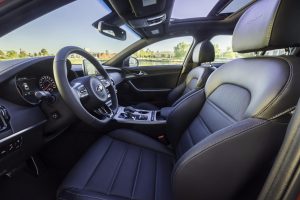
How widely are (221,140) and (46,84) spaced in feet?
3.50

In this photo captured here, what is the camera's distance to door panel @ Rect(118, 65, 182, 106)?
10.6 ft

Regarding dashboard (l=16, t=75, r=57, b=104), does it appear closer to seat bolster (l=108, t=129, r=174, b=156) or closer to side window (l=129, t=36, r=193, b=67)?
seat bolster (l=108, t=129, r=174, b=156)

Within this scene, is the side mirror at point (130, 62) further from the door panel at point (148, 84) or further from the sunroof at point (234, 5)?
the sunroof at point (234, 5)

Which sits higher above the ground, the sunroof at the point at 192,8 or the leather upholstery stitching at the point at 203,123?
the sunroof at the point at 192,8

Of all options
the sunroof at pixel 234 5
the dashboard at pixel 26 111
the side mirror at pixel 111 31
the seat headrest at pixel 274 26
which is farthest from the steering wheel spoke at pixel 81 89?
the sunroof at pixel 234 5

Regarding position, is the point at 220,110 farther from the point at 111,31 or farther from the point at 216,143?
the point at 111,31

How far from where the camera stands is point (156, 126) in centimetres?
171

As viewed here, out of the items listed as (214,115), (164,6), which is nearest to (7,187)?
(214,115)

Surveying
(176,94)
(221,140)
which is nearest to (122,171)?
(221,140)

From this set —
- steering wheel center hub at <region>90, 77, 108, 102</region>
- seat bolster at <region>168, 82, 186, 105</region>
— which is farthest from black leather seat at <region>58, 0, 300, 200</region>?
seat bolster at <region>168, 82, 186, 105</region>

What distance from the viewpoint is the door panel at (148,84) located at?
3246 millimetres

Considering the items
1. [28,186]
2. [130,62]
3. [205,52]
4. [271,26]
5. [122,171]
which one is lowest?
[28,186]

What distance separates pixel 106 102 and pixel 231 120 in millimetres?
867

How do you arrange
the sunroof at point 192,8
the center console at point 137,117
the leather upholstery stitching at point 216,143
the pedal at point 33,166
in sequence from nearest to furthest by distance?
the leather upholstery stitching at point 216,143, the pedal at point 33,166, the center console at point 137,117, the sunroof at point 192,8
